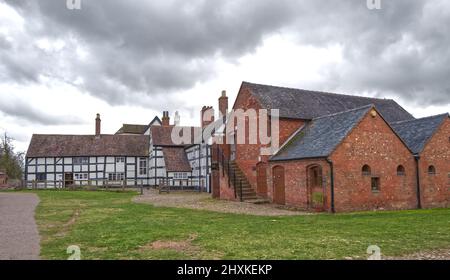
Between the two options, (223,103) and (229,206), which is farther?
(223,103)

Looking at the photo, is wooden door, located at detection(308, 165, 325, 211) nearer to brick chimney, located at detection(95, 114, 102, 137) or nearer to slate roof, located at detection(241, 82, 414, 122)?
slate roof, located at detection(241, 82, 414, 122)

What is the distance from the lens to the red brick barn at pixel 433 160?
20156mm

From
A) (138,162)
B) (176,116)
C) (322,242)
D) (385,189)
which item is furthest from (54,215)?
(176,116)

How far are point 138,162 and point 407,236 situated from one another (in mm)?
38759

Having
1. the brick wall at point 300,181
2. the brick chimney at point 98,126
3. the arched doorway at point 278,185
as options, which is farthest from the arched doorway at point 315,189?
the brick chimney at point 98,126

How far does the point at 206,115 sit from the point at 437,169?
25.1 m

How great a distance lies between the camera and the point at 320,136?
2028 cm

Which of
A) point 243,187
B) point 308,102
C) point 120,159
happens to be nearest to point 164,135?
point 120,159

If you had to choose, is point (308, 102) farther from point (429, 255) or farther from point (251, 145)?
point (429, 255)

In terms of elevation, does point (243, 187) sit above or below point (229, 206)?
above

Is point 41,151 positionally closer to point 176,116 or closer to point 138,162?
point 138,162

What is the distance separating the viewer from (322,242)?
9.46m

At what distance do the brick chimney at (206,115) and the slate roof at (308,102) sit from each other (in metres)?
15.0

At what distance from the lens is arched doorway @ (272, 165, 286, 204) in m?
21.2
